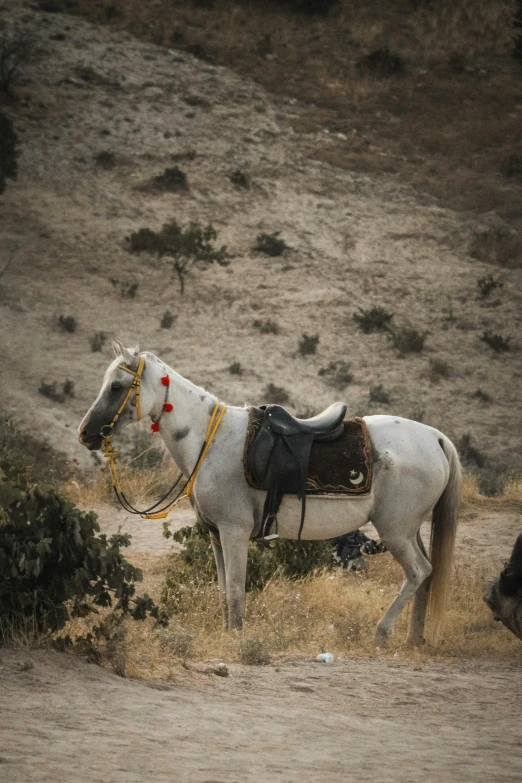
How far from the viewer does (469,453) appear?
20.8 meters

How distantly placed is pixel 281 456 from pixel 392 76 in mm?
33737

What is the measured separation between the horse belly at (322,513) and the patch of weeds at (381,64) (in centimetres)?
3332

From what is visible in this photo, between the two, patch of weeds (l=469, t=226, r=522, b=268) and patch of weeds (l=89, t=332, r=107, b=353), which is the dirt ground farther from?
patch of weeds (l=469, t=226, r=522, b=268)

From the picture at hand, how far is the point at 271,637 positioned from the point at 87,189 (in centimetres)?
2427

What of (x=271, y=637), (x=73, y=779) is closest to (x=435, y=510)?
(x=271, y=637)

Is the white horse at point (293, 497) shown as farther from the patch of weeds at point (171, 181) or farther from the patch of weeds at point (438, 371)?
the patch of weeds at point (171, 181)

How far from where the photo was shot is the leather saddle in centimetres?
743

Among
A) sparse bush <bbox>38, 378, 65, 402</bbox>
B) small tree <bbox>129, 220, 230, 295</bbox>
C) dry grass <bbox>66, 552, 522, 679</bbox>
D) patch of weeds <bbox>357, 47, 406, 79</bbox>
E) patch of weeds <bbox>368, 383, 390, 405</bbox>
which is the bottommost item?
sparse bush <bbox>38, 378, 65, 402</bbox>

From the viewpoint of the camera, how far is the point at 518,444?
862 inches

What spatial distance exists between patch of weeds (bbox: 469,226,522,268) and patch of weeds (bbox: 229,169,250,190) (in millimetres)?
7459

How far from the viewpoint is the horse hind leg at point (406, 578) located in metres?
7.66

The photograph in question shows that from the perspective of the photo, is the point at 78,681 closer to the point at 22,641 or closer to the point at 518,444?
the point at 22,641

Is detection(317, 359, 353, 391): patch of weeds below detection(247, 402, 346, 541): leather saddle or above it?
below

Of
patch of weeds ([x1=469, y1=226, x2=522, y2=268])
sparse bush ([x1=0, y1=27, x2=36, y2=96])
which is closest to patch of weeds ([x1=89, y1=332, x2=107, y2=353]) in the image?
patch of weeds ([x1=469, y1=226, x2=522, y2=268])
